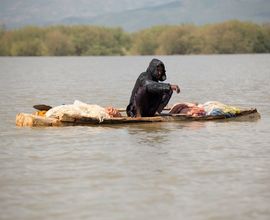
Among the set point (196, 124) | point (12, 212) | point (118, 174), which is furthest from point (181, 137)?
point (12, 212)

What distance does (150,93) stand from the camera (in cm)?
1333

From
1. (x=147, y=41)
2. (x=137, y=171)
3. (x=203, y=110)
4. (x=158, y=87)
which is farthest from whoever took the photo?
(x=147, y=41)

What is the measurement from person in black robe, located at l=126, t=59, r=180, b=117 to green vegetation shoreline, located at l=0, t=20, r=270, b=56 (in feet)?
276

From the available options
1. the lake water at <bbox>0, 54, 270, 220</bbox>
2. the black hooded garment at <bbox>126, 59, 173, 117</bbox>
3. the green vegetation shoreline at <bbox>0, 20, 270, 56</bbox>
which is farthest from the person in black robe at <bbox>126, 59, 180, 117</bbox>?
the green vegetation shoreline at <bbox>0, 20, 270, 56</bbox>

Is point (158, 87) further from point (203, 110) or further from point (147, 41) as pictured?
point (147, 41)

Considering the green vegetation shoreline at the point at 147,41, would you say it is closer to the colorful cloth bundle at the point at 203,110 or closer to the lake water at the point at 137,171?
the colorful cloth bundle at the point at 203,110

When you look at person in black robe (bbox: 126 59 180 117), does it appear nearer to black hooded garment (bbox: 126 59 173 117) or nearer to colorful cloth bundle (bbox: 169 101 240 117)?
black hooded garment (bbox: 126 59 173 117)

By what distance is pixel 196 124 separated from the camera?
13609mm

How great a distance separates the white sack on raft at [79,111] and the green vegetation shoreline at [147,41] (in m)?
84.4

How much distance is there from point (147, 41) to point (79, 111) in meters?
90.0

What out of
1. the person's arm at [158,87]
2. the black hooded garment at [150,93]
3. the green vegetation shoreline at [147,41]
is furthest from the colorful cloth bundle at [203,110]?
the green vegetation shoreline at [147,41]

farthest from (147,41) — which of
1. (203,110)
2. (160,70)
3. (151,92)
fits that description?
(151,92)

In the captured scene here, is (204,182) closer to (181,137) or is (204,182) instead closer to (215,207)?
(215,207)

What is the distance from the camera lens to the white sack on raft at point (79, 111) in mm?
13055
